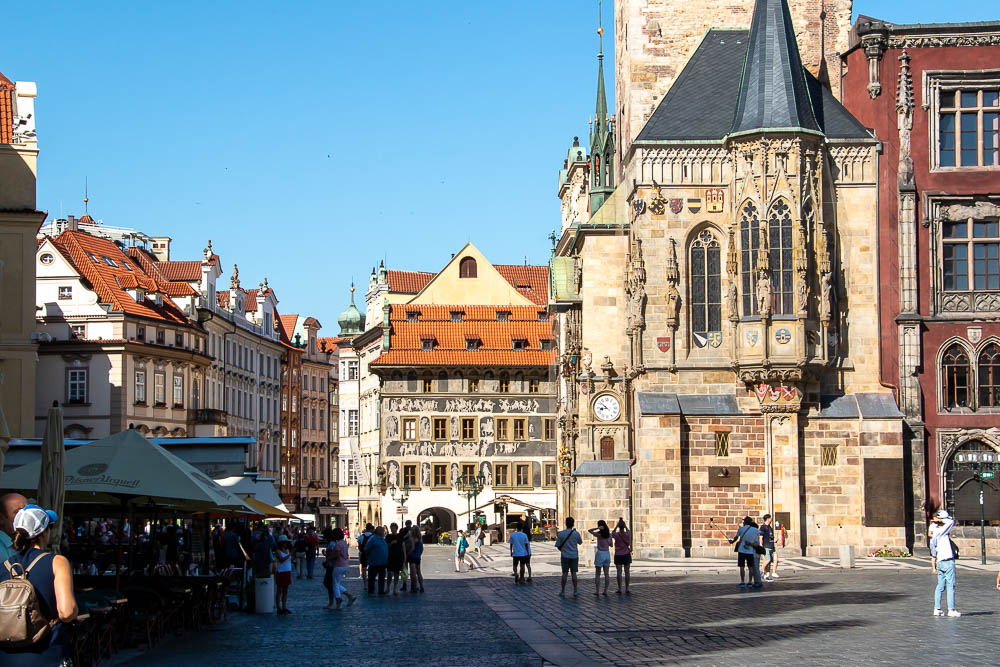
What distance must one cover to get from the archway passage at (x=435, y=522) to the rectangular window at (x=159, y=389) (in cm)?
1472

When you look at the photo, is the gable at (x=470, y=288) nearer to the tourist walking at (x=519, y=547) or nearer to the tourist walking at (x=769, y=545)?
the tourist walking at (x=519, y=547)

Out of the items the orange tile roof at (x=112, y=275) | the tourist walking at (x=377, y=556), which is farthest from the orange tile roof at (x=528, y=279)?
the tourist walking at (x=377, y=556)

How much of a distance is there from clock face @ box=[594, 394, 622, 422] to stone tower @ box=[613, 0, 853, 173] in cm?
815

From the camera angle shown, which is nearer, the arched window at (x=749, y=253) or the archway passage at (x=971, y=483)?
the arched window at (x=749, y=253)

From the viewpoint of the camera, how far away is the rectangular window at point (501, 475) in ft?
249

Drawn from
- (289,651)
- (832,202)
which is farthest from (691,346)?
(289,651)

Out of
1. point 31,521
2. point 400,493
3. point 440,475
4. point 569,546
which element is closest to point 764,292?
point 569,546

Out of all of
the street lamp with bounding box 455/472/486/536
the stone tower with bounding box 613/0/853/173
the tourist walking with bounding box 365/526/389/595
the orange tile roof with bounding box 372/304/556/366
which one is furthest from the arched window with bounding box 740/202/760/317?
the orange tile roof with bounding box 372/304/556/366

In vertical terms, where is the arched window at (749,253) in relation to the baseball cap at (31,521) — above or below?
above

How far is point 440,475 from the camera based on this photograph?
249 feet

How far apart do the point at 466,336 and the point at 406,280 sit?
40.5ft

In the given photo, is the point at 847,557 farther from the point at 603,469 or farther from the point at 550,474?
the point at 550,474

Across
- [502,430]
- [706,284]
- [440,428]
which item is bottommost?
[502,430]

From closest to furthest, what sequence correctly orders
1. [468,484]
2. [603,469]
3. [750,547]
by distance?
[750,547] → [603,469] → [468,484]
